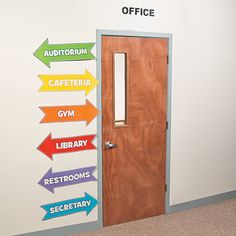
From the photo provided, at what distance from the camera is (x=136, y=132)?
3.31 m

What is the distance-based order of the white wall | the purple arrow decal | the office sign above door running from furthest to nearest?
1. the office sign above door
2. the purple arrow decal
3. the white wall

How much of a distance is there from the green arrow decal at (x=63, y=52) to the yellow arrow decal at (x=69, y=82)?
15 centimetres

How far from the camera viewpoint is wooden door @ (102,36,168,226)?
10.3 ft

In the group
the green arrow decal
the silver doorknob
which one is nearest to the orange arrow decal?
the silver doorknob

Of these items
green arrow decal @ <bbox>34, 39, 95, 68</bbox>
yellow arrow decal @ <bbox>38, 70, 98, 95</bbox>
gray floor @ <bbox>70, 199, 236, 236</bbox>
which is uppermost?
green arrow decal @ <bbox>34, 39, 95, 68</bbox>

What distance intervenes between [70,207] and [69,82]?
50.4 inches

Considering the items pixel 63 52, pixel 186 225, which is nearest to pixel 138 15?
pixel 63 52

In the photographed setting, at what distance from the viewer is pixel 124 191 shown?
332 cm

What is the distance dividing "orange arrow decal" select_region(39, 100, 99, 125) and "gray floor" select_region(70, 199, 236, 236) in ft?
4.03

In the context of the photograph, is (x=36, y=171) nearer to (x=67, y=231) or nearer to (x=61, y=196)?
(x=61, y=196)

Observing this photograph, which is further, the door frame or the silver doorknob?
the silver doorknob

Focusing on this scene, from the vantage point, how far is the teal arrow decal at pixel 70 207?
118 inches

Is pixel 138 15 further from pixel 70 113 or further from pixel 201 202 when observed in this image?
pixel 201 202

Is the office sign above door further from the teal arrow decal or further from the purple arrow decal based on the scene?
the teal arrow decal
